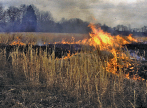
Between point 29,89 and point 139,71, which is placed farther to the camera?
point 139,71

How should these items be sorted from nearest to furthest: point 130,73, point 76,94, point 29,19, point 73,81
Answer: point 76,94, point 73,81, point 130,73, point 29,19

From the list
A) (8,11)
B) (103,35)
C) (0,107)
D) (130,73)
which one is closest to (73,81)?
(0,107)

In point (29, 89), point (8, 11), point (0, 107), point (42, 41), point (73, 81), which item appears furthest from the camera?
point (8, 11)

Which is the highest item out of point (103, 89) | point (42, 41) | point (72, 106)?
point (42, 41)

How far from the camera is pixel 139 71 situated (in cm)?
668

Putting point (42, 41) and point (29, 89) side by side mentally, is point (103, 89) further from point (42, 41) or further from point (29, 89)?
point (42, 41)

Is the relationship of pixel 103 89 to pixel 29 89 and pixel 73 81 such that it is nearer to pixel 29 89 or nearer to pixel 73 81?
pixel 73 81

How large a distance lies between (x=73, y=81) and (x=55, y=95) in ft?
2.86

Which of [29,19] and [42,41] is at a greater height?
[29,19]

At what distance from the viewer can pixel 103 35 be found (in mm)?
11961

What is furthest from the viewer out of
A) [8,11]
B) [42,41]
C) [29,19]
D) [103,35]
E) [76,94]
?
[29,19]

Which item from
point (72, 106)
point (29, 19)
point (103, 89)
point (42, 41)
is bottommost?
point (72, 106)

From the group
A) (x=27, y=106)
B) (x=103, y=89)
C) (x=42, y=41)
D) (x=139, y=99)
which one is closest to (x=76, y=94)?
(x=103, y=89)

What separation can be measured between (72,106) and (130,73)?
4.39 meters
